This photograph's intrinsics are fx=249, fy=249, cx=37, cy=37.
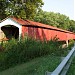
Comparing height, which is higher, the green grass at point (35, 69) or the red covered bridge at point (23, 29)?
the red covered bridge at point (23, 29)

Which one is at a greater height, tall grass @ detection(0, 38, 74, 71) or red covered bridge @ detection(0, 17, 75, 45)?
red covered bridge @ detection(0, 17, 75, 45)

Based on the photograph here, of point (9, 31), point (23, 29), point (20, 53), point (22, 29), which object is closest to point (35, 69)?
point (20, 53)

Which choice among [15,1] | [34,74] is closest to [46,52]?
[34,74]

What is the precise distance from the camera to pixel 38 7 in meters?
44.9

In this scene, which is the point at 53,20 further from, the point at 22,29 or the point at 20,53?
the point at 20,53

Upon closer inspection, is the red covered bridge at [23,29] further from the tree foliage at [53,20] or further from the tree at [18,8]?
the tree foliage at [53,20]

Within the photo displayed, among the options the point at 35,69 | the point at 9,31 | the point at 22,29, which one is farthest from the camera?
the point at 9,31

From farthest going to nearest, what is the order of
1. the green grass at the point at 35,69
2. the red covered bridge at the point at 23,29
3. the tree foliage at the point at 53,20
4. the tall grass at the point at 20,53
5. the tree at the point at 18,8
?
the tree foliage at the point at 53,20 → the tree at the point at 18,8 → the red covered bridge at the point at 23,29 → the tall grass at the point at 20,53 → the green grass at the point at 35,69

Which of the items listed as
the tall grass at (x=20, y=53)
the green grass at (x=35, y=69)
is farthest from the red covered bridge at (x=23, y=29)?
the green grass at (x=35, y=69)

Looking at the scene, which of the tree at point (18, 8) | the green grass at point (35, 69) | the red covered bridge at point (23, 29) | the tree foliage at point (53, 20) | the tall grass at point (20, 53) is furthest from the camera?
the tree foliage at point (53, 20)


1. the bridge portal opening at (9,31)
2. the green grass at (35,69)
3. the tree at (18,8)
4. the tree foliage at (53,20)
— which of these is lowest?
the green grass at (35,69)

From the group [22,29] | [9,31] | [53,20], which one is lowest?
[9,31]

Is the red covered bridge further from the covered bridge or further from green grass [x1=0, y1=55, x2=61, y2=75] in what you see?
green grass [x1=0, y1=55, x2=61, y2=75]

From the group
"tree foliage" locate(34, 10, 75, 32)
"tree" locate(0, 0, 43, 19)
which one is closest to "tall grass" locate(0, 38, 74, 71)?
"tree" locate(0, 0, 43, 19)
